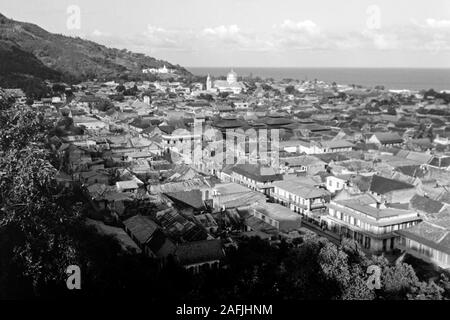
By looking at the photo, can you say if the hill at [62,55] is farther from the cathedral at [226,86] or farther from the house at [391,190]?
the house at [391,190]

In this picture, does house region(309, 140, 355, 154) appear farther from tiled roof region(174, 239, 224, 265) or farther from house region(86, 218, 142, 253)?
tiled roof region(174, 239, 224, 265)

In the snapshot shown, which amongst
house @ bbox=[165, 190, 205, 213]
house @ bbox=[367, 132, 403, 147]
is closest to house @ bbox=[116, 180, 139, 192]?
house @ bbox=[165, 190, 205, 213]

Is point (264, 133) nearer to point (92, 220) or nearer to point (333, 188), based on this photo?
point (333, 188)

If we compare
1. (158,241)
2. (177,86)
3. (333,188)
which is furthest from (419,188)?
(177,86)

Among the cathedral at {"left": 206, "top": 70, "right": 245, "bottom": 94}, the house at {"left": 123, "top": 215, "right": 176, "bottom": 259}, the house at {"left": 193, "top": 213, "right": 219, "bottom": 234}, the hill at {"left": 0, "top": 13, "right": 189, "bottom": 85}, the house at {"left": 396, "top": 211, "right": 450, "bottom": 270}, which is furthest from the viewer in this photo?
the cathedral at {"left": 206, "top": 70, "right": 245, "bottom": 94}

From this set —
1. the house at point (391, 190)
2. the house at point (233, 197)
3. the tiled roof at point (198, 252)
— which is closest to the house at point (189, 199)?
the house at point (233, 197)
